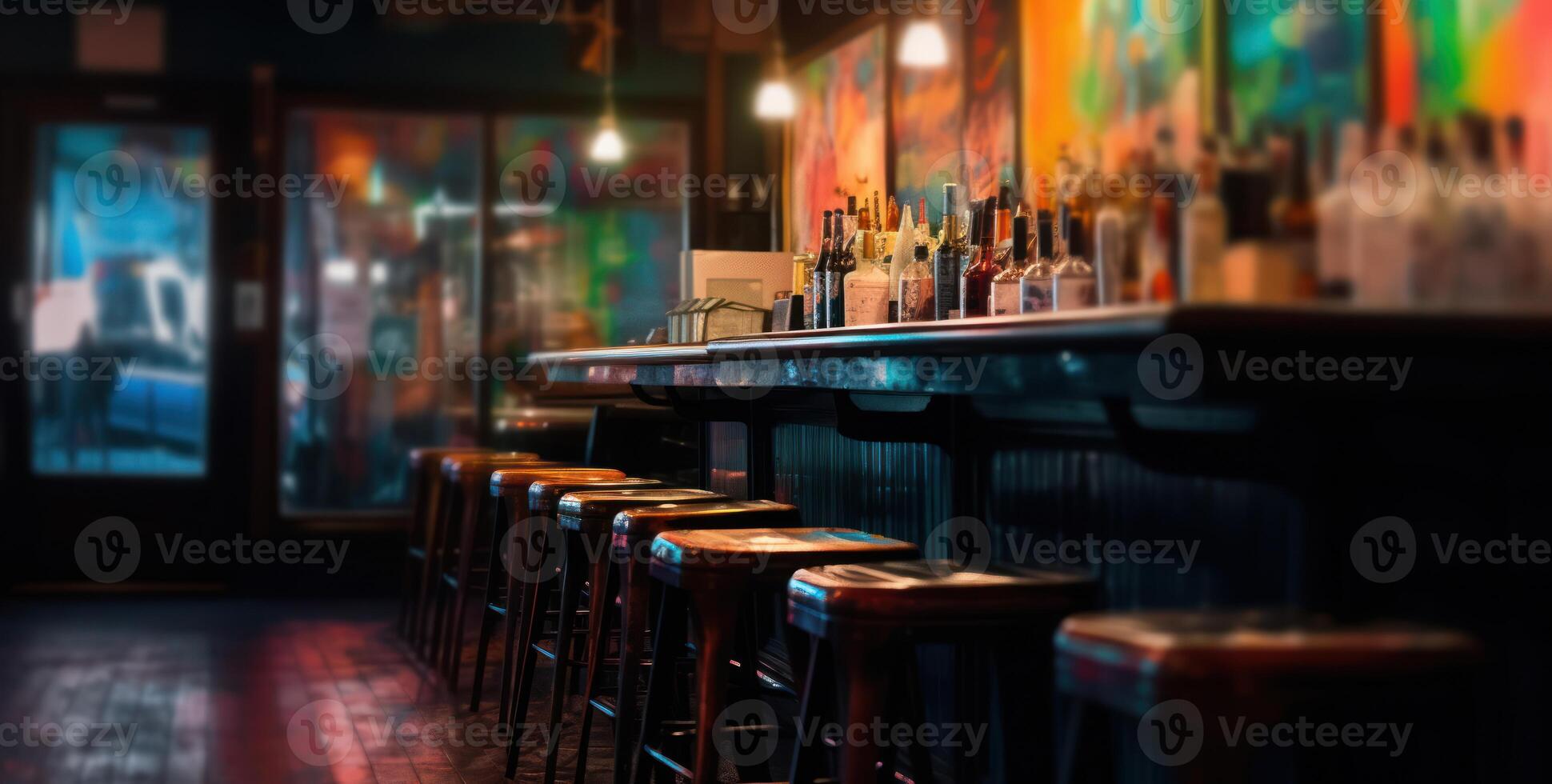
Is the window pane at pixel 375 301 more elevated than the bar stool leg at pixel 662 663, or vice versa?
the window pane at pixel 375 301

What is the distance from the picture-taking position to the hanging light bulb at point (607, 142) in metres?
6.89

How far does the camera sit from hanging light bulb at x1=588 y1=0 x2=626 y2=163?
6906 mm

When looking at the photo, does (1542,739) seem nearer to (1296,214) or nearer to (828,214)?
(1296,214)

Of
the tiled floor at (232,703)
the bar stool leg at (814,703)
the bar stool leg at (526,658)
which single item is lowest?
the tiled floor at (232,703)

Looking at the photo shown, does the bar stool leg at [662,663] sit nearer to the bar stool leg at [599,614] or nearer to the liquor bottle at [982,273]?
the bar stool leg at [599,614]

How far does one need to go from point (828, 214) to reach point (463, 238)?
146 inches

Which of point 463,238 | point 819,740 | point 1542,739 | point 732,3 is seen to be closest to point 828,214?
point 819,740

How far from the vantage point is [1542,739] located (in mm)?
1806

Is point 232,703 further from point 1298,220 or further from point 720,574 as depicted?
point 1298,220

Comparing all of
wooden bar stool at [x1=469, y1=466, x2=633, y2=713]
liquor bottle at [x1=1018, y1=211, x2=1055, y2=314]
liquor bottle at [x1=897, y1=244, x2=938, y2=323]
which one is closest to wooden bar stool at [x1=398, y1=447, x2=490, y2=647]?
wooden bar stool at [x1=469, y1=466, x2=633, y2=713]

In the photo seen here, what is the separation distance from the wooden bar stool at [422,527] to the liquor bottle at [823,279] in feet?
6.30

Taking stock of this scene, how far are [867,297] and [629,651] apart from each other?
117cm

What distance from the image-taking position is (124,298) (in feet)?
23.5

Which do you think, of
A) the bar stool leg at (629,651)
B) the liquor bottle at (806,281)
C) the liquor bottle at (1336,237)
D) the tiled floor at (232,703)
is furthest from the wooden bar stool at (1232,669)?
the liquor bottle at (806,281)
